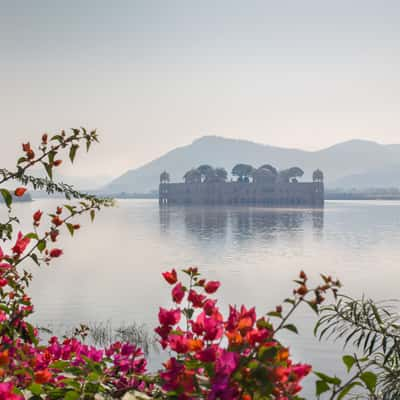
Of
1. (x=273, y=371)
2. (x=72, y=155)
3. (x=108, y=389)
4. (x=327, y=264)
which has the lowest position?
(x=327, y=264)

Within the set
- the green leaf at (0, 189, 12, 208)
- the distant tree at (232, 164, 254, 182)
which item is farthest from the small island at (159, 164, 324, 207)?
the green leaf at (0, 189, 12, 208)


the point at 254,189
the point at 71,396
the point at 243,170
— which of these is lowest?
the point at 71,396

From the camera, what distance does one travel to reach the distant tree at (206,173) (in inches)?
5522

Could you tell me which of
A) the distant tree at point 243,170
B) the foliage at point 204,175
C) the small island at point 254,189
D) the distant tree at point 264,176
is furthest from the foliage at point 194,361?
the distant tree at point 243,170

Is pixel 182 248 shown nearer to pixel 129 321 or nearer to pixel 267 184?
pixel 129 321

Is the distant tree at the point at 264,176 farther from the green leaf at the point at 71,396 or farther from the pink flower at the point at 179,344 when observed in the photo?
the pink flower at the point at 179,344

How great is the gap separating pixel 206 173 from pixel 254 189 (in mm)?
14395

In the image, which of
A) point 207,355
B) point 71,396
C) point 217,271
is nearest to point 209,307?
point 207,355

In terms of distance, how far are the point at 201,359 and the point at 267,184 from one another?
136m

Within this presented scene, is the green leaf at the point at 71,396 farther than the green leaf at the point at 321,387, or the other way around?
the green leaf at the point at 71,396

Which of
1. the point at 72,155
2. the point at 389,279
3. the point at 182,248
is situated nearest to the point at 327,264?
the point at 389,279

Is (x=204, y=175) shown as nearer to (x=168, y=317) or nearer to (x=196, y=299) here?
(x=196, y=299)

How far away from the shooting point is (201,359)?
5.71 feet

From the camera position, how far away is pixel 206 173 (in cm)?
14325
